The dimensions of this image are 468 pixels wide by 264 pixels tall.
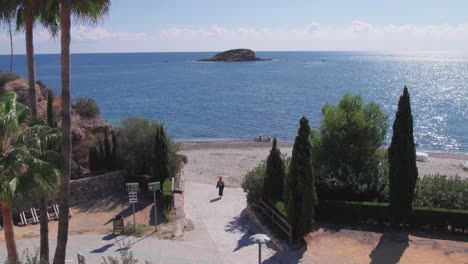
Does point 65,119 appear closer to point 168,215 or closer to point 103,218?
point 168,215

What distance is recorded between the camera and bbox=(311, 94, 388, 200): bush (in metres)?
21.9

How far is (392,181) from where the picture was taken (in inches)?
801

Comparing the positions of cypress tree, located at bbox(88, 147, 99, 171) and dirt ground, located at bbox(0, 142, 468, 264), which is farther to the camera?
cypress tree, located at bbox(88, 147, 99, 171)

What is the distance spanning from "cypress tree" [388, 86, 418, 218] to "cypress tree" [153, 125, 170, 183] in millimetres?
12734

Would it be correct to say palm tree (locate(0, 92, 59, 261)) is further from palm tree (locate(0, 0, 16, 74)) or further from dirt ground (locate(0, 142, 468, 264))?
dirt ground (locate(0, 142, 468, 264))

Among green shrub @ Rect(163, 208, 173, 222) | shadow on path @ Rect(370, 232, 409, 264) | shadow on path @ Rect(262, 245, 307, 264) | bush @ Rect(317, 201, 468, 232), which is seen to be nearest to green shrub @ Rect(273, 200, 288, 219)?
shadow on path @ Rect(262, 245, 307, 264)

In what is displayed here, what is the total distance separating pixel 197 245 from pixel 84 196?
394 inches

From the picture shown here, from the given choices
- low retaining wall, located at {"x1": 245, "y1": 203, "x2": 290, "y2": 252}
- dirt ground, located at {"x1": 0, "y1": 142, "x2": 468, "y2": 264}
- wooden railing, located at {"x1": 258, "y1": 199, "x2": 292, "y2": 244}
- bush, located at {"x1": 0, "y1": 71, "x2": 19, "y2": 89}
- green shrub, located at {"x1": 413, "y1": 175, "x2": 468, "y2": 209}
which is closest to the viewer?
dirt ground, located at {"x1": 0, "y1": 142, "x2": 468, "y2": 264}

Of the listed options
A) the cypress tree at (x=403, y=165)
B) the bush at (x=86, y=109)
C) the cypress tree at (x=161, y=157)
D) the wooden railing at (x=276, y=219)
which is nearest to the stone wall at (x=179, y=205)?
the cypress tree at (x=161, y=157)

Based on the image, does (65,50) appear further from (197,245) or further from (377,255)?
(377,255)

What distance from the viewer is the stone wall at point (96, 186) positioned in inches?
997

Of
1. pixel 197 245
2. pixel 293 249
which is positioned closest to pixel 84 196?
pixel 197 245

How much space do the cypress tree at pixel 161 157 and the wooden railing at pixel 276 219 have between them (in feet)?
23.9

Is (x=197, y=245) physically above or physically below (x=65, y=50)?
below
